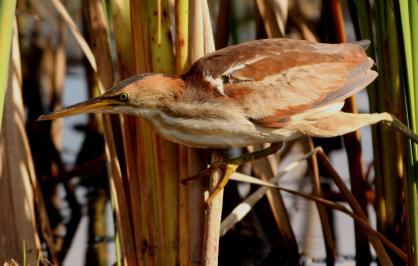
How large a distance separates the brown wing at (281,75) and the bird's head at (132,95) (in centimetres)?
6

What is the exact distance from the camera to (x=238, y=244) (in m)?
3.53

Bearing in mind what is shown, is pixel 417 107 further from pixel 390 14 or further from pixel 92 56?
pixel 92 56

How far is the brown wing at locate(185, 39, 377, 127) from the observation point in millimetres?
2008

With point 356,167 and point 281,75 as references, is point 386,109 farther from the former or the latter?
point 281,75

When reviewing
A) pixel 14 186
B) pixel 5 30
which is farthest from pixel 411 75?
pixel 14 186

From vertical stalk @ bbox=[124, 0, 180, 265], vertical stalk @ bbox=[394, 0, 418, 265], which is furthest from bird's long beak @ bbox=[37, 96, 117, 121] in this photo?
vertical stalk @ bbox=[394, 0, 418, 265]

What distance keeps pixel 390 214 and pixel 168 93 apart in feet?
3.75

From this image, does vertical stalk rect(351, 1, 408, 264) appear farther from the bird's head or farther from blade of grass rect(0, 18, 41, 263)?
blade of grass rect(0, 18, 41, 263)

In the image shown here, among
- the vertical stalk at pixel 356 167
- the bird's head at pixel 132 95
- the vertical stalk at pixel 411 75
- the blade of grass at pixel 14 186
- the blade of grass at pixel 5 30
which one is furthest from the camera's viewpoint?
the vertical stalk at pixel 356 167

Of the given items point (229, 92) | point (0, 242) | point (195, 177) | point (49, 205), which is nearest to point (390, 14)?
point (229, 92)

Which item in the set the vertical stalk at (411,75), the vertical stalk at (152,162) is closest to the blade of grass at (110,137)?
the vertical stalk at (152,162)

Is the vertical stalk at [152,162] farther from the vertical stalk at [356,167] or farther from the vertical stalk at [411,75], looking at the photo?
the vertical stalk at [356,167]

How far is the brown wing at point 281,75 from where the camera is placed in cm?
201

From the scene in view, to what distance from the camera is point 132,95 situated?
6.48 ft
